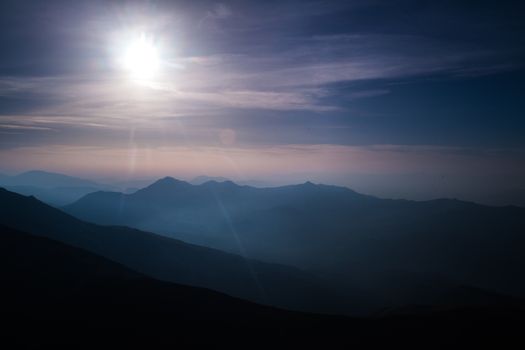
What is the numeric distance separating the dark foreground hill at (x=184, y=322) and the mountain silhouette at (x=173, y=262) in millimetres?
68857

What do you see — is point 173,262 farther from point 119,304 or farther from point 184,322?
point 184,322

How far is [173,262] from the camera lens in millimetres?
132500

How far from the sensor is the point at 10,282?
54219 mm

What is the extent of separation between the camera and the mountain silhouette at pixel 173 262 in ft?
394

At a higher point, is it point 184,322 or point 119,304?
point 119,304

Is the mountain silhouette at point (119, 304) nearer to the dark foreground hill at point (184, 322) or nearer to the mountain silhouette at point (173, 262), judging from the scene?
the dark foreground hill at point (184, 322)

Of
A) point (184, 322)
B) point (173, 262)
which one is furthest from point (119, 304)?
point (173, 262)

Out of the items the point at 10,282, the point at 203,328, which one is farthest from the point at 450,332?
the point at 10,282

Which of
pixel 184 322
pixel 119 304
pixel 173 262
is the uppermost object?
pixel 119 304

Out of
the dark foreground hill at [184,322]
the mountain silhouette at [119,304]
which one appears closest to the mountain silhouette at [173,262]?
the mountain silhouette at [119,304]

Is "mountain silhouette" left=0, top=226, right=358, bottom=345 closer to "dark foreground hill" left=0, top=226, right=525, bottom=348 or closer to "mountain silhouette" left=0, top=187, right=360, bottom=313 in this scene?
"dark foreground hill" left=0, top=226, right=525, bottom=348

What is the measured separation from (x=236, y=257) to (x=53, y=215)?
8301 centimetres

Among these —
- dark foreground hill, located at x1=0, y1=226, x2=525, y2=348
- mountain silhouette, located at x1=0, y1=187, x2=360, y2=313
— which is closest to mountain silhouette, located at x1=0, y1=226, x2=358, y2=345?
dark foreground hill, located at x1=0, y1=226, x2=525, y2=348

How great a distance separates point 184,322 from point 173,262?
95759 mm
